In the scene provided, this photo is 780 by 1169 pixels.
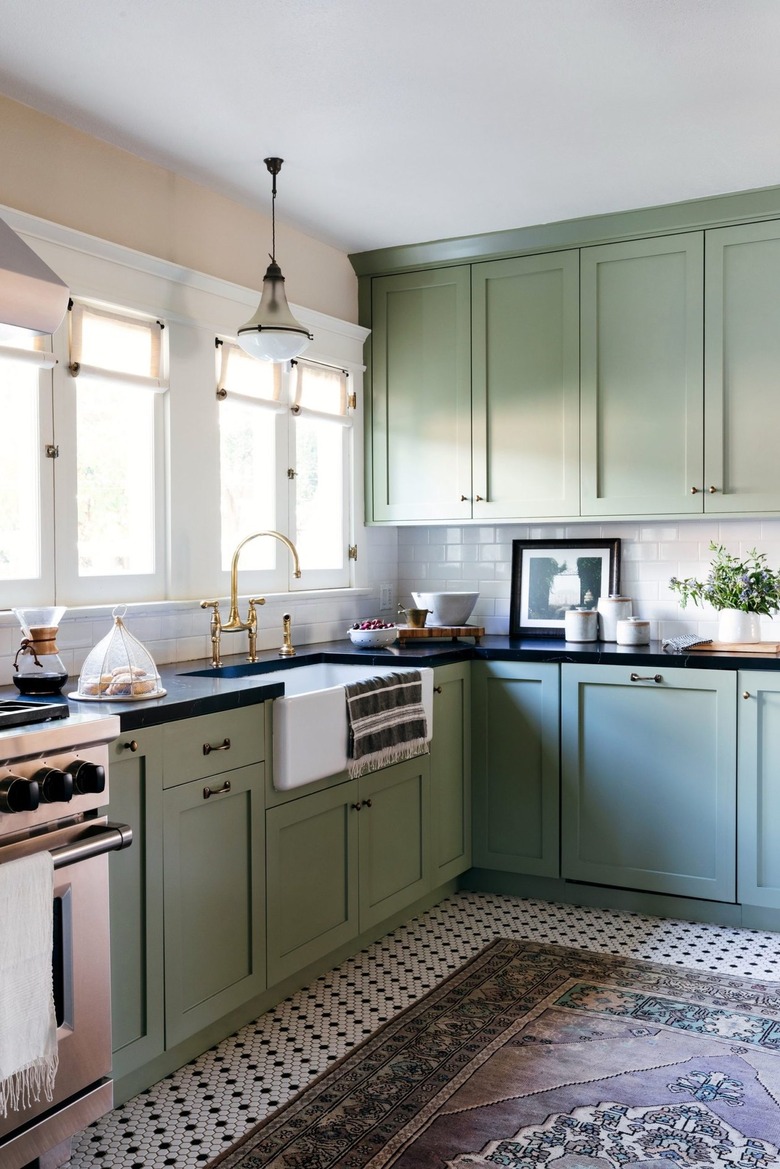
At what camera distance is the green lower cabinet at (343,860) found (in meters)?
2.92

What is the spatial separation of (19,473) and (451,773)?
1.87 metres

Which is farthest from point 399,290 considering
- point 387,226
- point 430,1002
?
point 430,1002

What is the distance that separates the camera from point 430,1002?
2.97 m

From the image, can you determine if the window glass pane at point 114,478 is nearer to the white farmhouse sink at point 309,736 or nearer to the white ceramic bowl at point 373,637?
the white farmhouse sink at point 309,736

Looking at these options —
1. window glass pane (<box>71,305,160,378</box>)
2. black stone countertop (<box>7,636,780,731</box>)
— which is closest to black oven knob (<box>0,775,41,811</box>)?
black stone countertop (<box>7,636,780,731</box>)

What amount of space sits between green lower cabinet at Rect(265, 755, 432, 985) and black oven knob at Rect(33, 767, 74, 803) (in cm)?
89

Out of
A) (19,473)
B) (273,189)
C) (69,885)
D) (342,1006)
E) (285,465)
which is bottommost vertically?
(342,1006)

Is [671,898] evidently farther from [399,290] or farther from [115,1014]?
[399,290]

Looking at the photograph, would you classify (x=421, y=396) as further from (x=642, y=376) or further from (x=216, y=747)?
(x=216, y=747)

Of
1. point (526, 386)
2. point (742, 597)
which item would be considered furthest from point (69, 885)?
point (526, 386)

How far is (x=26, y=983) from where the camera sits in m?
1.95

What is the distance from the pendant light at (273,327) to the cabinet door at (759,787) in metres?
1.88

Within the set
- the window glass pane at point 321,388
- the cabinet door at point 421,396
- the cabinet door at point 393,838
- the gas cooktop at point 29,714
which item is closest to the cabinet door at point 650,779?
the cabinet door at point 393,838

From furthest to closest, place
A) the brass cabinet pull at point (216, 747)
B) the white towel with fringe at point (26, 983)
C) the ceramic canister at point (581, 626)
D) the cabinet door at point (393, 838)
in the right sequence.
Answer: the ceramic canister at point (581, 626), the cabinet door at point (393, 838), the brass cabinet pull at point (216, 747), the white towel with fringe at point (26, 983)
